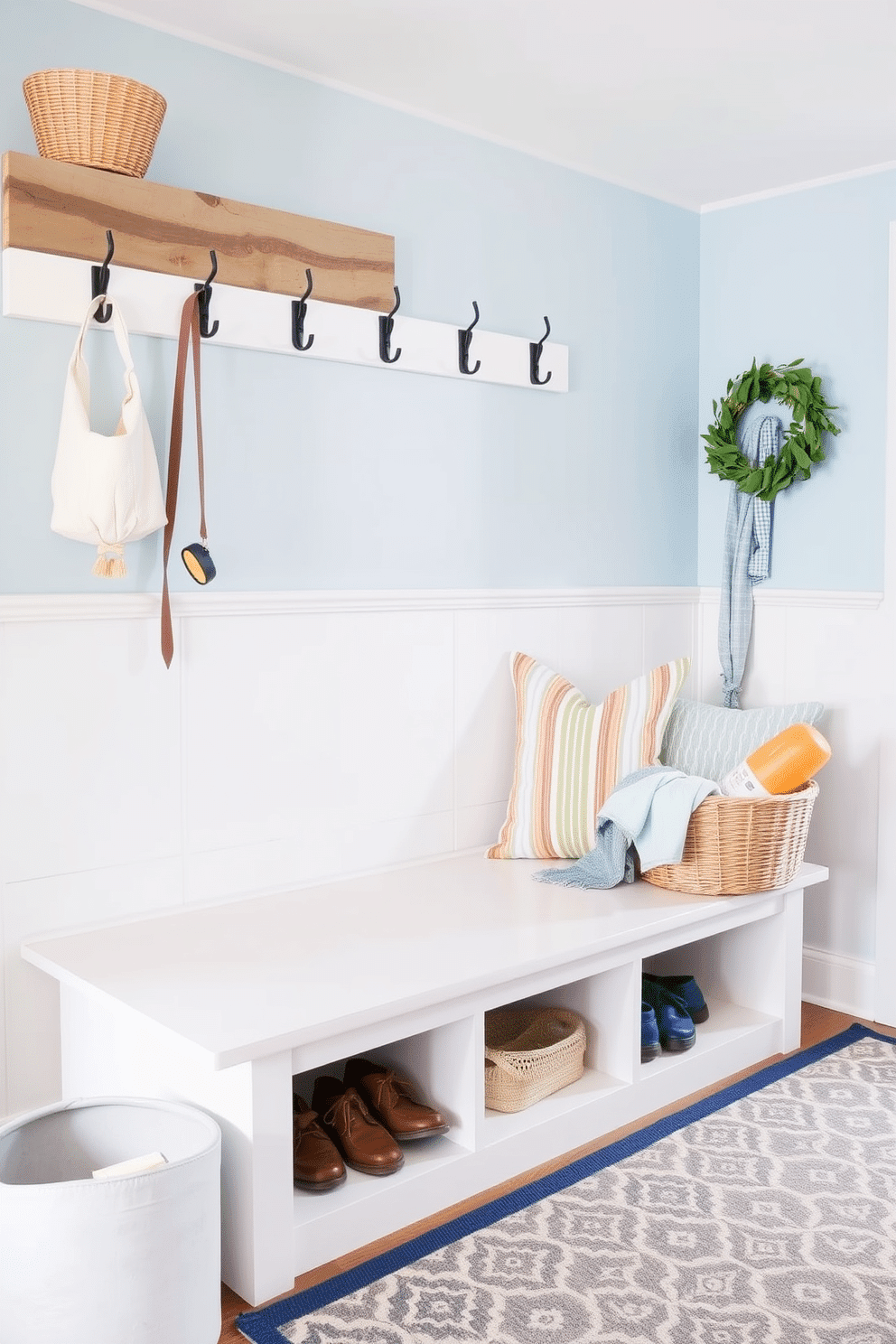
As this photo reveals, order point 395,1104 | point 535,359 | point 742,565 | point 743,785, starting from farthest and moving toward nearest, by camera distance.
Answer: point 742,565
point 535,359
point 743,785
point 395,1104

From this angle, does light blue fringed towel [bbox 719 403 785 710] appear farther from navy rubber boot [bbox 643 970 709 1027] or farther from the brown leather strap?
the brown leather strap

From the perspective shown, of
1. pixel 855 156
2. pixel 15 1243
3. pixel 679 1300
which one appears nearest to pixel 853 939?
pixel 679 1300

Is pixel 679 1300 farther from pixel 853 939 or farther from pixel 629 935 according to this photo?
pixel 853 939

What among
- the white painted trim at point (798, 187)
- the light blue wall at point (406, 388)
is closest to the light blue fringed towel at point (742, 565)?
the light blue wall at point (406, 388)

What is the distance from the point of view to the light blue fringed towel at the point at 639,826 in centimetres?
246

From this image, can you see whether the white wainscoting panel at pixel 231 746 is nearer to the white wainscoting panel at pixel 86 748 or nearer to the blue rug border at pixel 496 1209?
the white wainscoting panel at pixel 86 748

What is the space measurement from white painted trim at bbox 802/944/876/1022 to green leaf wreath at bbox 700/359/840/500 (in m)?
1.21

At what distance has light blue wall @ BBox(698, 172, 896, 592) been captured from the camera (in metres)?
2.95

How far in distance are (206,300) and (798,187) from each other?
1.69m

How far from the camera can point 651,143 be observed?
279 centimetres

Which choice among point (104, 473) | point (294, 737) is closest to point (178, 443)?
point (104, 473)

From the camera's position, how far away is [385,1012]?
6.07 feet

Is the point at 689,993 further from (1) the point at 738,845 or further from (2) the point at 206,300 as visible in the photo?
(2) the point at 206,300

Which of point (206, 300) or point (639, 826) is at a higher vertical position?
point (206, 300)
